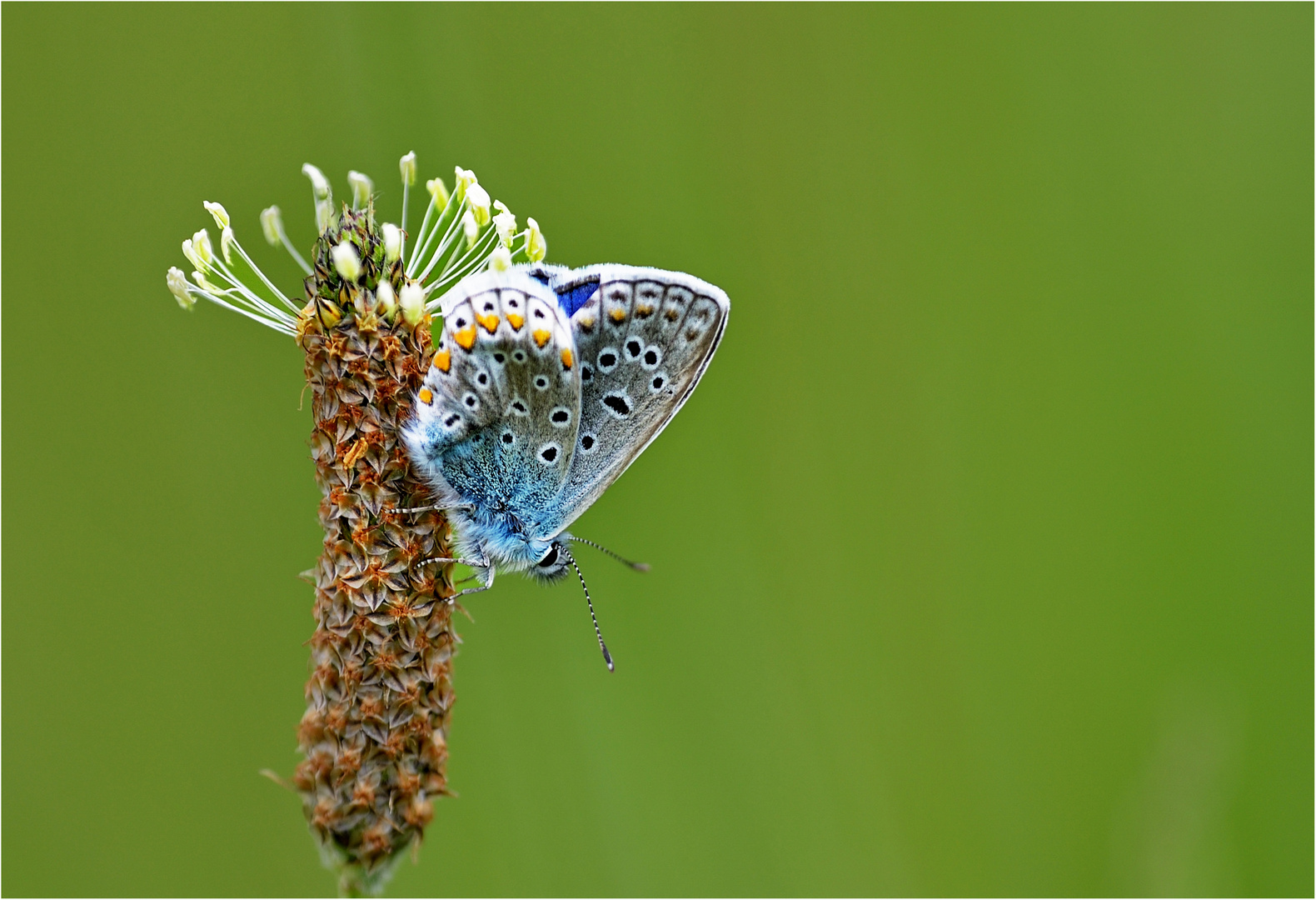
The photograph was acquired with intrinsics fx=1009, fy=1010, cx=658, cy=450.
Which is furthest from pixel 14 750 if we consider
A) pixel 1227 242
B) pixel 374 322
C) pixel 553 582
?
pixel 1227 242

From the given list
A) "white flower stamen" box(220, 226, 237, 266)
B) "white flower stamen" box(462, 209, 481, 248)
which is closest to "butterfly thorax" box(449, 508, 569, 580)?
"white flower stamen" box(462, 209, 481, 248)

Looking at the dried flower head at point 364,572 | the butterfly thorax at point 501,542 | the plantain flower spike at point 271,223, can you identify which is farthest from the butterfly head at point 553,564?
the plantain flower spike at point 271,223

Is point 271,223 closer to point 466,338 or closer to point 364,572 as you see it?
point 466,338

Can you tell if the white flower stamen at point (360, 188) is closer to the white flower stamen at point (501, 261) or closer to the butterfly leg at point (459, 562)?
the white flower stamen at point (501, 261)

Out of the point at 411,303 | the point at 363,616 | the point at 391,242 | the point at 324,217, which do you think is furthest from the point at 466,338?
the point at 363,616

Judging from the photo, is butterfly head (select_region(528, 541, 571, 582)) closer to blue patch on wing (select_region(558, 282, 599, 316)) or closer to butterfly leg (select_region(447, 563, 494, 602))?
butterfly leg (select_region(447, 563, 494, 602))

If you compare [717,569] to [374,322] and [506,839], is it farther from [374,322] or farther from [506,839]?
[374,322]

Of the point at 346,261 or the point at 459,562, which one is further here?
the point at 459,562
